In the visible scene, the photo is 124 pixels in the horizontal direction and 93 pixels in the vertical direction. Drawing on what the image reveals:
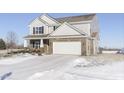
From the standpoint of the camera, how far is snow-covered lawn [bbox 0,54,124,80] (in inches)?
375

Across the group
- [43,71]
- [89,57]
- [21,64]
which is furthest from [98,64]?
[21,64]

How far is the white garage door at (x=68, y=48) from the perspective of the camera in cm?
1249

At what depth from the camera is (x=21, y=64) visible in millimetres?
11234

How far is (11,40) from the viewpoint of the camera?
11531mm

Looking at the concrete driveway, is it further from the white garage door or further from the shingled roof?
the shingled roof

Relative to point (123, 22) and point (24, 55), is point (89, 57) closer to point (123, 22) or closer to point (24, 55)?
point (123, 22)

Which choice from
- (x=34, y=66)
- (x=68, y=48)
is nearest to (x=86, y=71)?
(x=34, y=66)

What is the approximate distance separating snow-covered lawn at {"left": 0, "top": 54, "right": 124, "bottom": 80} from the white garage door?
515 millimetres

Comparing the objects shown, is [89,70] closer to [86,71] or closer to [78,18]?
[86,71]

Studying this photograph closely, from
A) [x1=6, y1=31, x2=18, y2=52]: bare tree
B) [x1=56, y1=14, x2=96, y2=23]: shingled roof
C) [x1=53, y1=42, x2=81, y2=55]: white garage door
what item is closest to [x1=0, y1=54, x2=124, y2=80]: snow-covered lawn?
[x1=53, y1=42, x2=81, y2=55]: white garage door

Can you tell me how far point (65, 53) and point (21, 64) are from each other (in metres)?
2.91

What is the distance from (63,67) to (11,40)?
346 cm

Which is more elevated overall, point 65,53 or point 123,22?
point 123,22
